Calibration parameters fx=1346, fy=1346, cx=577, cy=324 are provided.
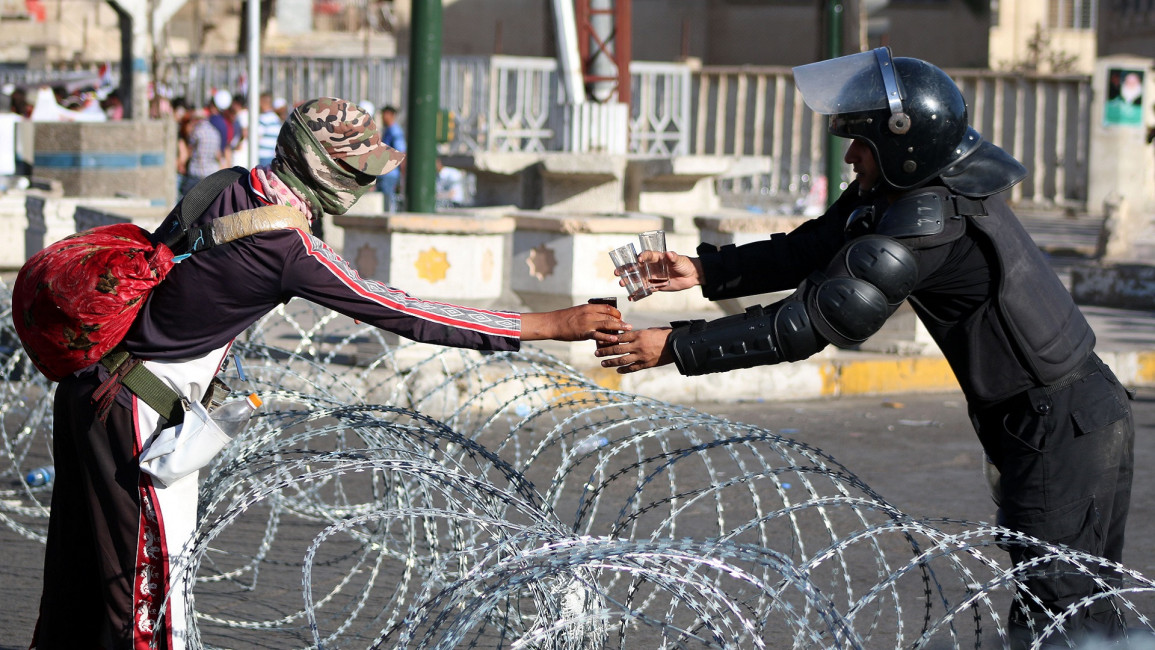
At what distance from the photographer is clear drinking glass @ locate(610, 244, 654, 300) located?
411cm

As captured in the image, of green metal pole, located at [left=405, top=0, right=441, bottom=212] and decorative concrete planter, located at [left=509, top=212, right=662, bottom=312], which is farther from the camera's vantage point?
decorative concrete planter, located at [left=509, top=212, right=662, bottom=312]

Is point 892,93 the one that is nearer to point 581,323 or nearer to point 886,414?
point 581,323

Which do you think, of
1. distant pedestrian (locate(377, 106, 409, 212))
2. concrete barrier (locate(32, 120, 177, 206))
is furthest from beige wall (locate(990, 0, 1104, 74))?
concrete barrier (locate(32, 120, 177, 206))

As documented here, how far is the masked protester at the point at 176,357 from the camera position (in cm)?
334

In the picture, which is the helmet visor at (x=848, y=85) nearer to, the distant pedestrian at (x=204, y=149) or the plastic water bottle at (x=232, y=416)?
the plastic water bottle at (x=232, y=416)

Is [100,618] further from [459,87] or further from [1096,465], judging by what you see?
[459,87]

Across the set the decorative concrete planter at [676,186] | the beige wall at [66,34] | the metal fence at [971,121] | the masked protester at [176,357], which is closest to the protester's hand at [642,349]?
the masked protester at [176,357]

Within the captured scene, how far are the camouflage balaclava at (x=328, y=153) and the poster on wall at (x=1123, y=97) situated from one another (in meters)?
19.3

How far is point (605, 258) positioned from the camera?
31.9ft

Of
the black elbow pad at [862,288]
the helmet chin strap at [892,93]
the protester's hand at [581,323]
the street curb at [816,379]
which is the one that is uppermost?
the helmet chin strap at [892,93]

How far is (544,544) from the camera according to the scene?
3281 mm

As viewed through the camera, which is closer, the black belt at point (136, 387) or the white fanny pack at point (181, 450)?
the white fanny pack at point (181, 450)

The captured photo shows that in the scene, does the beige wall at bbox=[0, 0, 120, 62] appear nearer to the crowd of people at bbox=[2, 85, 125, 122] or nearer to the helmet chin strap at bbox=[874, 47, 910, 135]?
the crowd of people at bbox=[2, 85, 125, 122]

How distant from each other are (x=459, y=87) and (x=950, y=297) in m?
19.8
